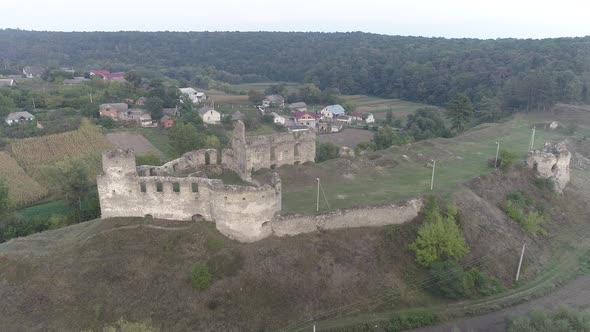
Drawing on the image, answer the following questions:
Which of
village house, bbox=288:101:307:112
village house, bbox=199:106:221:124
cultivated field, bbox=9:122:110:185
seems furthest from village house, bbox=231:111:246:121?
cultivated field, bbox=9:122:110:185

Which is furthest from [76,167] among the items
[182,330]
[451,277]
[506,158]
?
[506,158]

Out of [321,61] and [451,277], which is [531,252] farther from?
[321,61]

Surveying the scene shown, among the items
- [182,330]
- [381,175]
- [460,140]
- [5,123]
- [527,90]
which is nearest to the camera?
[182,330]

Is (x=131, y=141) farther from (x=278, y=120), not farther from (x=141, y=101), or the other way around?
(x=278, y=120)

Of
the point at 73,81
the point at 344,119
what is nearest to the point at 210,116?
the point at 344,119

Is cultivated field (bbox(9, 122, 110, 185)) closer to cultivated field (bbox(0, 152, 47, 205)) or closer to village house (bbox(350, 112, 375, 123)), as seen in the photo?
cultivated field (bbox(0, 152, 47, 205))

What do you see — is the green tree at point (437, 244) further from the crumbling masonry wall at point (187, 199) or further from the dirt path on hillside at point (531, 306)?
the crumbling masonry wall at point (187, 199)

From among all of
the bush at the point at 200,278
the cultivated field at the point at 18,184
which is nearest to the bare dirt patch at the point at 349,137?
the cultivated field at the point at 18,184

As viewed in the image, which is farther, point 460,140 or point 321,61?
point 321,61
